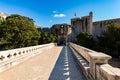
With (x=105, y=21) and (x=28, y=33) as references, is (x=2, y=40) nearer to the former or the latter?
(x=28, y=33)

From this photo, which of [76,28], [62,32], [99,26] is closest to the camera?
[99,26]

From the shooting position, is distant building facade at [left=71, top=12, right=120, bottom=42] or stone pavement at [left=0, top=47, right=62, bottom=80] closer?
stone pavement at [left=0, top=47, right=62, bottom=80]

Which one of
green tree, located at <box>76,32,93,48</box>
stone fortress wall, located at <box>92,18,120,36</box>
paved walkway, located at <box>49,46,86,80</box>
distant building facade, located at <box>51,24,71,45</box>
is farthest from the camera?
distant building facade, located at <box>51,24,71,45</box>

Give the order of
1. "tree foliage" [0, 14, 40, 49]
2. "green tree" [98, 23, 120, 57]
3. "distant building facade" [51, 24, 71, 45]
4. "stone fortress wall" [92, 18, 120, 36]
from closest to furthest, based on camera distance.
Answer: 1. "tree foliage" [0, 14, 40, 49]
2. "green tree" [98, 23, 120, 57]
3. "stone fortress wall" [92, 18, 120, 36]
4. "distant building facade" [51, 24, 71, 45]

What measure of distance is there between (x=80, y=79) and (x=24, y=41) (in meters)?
25.3

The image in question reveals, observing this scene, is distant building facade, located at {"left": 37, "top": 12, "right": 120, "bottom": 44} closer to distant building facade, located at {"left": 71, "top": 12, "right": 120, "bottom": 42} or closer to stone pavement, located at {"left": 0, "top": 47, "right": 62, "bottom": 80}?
distant building facade, located at {"left": 71, "top": 12, "right": 120, "bottom": 42}

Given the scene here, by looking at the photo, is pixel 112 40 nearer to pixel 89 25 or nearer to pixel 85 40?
pixel 85 40

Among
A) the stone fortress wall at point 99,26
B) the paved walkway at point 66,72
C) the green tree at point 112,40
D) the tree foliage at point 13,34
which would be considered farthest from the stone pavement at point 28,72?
the stone fortress wall at point 99,26

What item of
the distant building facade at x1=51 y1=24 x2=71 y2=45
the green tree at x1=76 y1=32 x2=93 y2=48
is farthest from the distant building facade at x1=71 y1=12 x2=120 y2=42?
the green tree at x1=76 y1=32 x2=93 y2=48

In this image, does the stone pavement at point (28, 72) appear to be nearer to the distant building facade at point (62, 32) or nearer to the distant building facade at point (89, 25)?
the distant building facade at point (89, 25)

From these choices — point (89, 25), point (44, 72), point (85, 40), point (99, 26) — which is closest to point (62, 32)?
point (89, 25)

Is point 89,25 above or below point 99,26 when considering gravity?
above

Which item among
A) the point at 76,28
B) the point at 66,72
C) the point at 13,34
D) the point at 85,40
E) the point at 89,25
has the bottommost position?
the point at 66,72

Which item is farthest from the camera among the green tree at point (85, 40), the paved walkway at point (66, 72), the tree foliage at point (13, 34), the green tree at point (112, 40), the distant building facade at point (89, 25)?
the distant building facade at point (89, 25)
